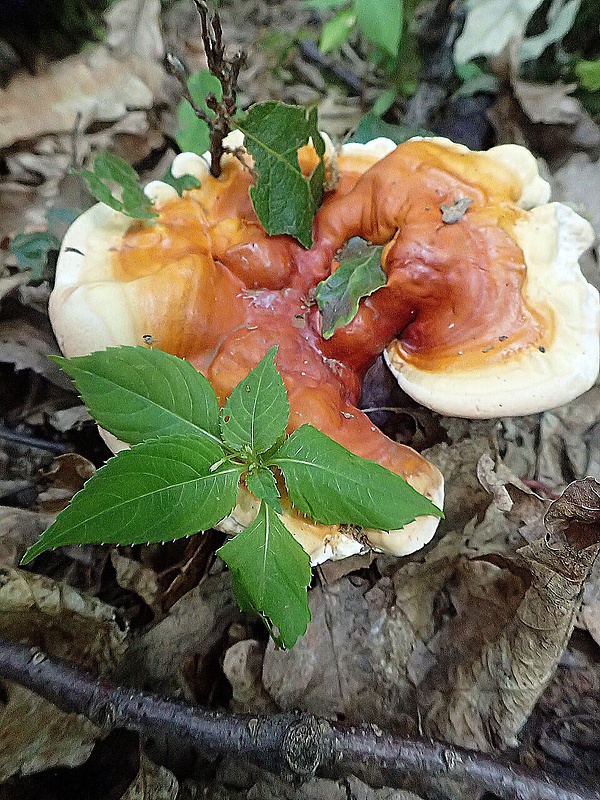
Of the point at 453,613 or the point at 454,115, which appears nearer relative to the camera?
the point at 453,613

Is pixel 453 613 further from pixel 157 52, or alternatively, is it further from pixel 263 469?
pixel 157 52

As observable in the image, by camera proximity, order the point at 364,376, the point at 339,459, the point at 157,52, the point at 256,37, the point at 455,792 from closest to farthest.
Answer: the point at 339,459 < the point at 455,792 < the point at 364,376 < the point at 157,52 < the point at 256,37

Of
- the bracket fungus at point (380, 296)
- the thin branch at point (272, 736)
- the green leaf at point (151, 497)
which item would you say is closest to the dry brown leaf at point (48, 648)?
the thin branch at point (272, 736)

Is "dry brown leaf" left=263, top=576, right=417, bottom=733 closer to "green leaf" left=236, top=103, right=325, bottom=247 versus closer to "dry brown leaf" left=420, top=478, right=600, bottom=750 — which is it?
"dry brown leaf" left=420, top=478, right=600, bottom=750

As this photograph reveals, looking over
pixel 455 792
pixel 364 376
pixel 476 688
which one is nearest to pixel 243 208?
pixel 364 376

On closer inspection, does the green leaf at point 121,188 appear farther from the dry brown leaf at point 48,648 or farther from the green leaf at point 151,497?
the dry brown leaf at point 48,648

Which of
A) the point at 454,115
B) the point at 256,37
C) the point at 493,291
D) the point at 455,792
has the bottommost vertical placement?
the point at 455,792

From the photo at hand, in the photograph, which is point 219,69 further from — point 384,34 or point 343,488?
point 384,34

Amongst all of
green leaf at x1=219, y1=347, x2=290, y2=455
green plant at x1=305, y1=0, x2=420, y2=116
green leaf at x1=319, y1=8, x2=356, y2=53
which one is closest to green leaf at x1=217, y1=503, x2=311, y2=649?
green leaf at x1=219, y1=347, x2=290, y2=455
